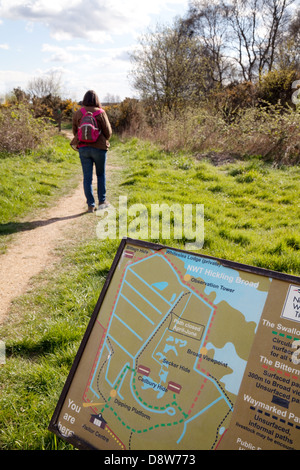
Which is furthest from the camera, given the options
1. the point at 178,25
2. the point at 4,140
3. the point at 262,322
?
the point at 178,25

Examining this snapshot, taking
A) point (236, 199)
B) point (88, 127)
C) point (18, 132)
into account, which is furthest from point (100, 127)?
point (18, 132)

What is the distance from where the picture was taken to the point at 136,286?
81.0 inches

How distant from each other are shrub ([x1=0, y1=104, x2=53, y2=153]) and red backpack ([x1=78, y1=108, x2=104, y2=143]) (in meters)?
5.60

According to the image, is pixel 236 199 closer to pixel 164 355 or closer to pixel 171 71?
pixel 164 355

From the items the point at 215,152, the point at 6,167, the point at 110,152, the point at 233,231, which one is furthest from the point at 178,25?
the point at 233,231

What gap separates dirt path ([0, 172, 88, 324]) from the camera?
4339 millimetres

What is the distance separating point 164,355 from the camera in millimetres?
1839

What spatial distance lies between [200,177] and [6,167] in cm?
499

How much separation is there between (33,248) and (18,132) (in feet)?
23.2

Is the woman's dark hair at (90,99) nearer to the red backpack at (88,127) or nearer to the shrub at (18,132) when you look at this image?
the red backpack at (88,127)

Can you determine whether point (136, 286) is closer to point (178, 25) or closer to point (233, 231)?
point (233, 231)

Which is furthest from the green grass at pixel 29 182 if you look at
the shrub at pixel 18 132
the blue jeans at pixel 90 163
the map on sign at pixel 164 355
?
the map on sign at pixel 164 355

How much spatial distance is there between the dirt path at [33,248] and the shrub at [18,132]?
14.6ft

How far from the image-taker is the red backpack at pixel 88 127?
247 inches
